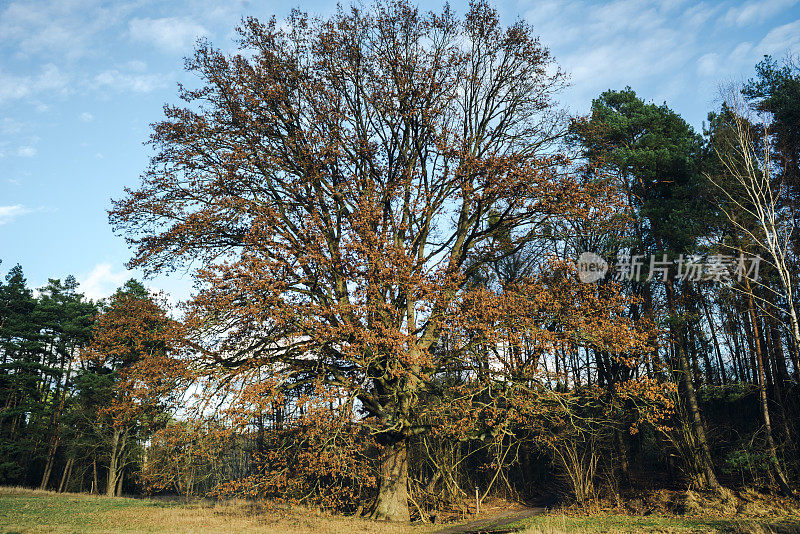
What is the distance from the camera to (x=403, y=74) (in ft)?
51.2

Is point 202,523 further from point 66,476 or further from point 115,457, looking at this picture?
point 66,476

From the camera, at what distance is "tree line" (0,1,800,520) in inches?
490

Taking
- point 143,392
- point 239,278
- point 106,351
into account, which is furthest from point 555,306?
point 106,351

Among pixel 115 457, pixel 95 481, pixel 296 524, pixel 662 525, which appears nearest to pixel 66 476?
pixel 95 481

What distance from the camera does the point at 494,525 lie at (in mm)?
14906

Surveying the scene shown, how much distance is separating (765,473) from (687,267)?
740 cm

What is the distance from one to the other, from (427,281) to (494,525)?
26.9 ft

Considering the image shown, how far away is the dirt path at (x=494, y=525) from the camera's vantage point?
1301 cm

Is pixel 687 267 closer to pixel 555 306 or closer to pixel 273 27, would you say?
pixel 555 306

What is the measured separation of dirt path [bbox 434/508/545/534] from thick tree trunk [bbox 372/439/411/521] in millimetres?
1561

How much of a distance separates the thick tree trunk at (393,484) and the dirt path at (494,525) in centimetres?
156

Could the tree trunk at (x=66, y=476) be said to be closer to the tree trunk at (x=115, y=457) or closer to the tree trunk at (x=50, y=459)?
the tree trunk at (x=50, y=459)

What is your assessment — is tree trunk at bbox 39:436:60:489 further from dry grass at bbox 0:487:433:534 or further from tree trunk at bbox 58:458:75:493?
dry grass at bbox 0:487:433:534

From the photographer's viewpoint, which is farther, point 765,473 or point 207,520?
point 765,473
